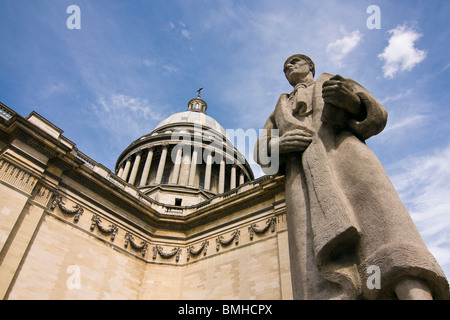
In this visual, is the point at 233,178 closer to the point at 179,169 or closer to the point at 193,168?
the point at 193,168

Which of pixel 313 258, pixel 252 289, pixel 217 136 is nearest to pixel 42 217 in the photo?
pixel 252 289

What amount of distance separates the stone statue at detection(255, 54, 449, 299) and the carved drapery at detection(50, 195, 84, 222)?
13617mm

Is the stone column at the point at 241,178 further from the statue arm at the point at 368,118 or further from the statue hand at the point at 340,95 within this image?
the statue hand at the point at 340,95

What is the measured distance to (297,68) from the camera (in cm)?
502

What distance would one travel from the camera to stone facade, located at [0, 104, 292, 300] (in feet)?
43.4

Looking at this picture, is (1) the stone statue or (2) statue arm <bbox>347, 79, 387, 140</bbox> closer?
(1) the stone statue

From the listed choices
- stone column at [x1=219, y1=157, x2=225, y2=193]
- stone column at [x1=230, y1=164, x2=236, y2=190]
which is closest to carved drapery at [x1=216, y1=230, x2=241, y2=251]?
stone column at [x1=219, y1=157, x2=225, y2=193]

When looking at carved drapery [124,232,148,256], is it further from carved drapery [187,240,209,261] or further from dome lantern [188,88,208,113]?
dome lantern [188,88,208,113]

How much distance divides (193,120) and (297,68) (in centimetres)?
3626

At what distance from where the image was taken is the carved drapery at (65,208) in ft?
49.3

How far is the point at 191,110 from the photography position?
153 ft

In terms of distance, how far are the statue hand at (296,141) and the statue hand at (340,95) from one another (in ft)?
1.44

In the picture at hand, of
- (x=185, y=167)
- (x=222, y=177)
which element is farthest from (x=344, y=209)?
(x=222, y=177)

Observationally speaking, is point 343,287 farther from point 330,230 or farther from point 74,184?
point 74,184
